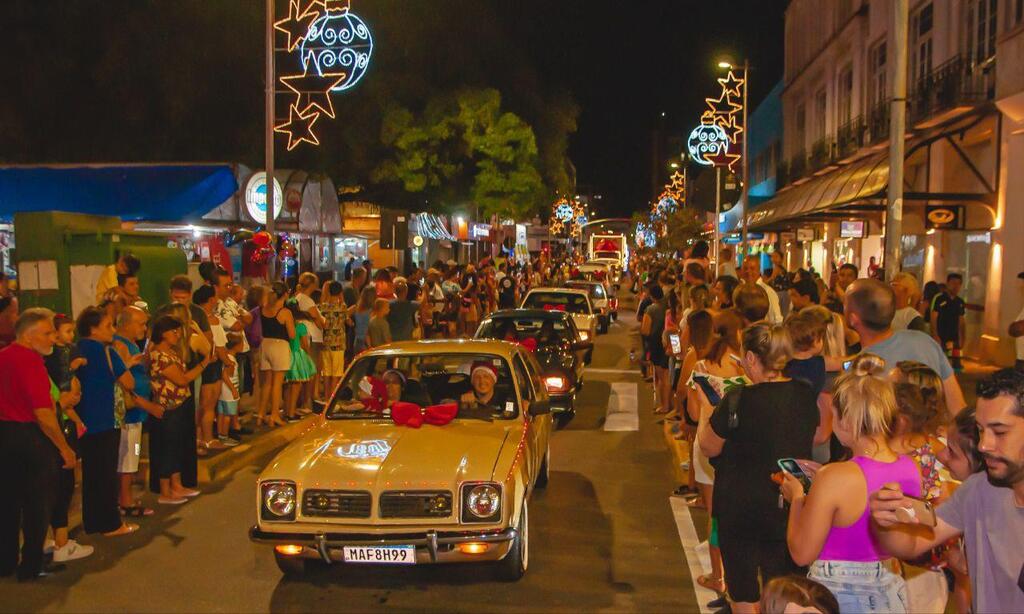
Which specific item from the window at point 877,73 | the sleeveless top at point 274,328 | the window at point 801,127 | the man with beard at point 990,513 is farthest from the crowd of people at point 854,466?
the window at point 801,127

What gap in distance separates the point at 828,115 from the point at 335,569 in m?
32.1

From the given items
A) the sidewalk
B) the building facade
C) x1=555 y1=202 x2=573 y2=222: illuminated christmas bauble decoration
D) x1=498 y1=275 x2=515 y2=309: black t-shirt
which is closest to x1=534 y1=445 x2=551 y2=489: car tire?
the sidewalk

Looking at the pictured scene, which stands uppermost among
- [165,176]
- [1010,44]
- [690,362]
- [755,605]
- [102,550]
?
[1010,44]

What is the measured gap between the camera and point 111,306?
834 cm

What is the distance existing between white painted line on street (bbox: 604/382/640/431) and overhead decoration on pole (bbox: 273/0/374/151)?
780 cm

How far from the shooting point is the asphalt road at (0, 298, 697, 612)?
244 inches

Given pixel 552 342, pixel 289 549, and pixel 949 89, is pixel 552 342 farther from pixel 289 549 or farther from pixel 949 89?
pixel 949 89

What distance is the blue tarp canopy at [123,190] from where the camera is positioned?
717 inches

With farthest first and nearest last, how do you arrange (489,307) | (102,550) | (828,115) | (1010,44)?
(828,115) < (489,307) < (1010,44) < (102,550)

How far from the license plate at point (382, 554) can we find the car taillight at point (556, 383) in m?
6.44

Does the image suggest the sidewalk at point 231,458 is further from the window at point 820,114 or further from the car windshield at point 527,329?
the window at point 820,114

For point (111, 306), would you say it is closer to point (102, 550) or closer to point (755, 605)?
point (102, 550)

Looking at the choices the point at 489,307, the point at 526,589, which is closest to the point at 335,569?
the point at 526,589

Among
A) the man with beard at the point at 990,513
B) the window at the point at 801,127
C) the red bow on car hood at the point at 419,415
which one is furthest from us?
the window at the point at 801,127
